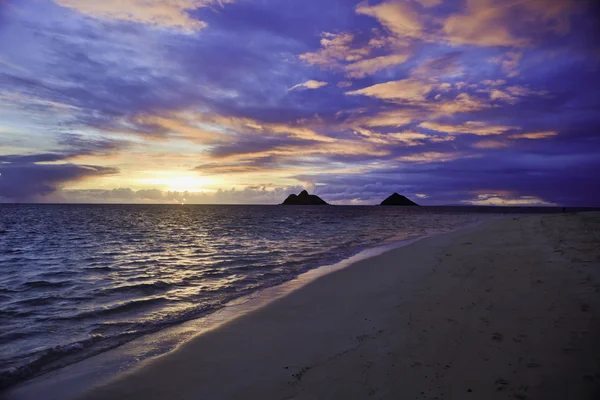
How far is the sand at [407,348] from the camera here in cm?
467

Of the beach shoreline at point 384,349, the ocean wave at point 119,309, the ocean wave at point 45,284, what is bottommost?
the ocean wave at point 119,309

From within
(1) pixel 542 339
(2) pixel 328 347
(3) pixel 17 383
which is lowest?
(3) pixel 17 383

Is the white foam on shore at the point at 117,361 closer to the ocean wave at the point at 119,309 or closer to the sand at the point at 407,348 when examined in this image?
the sand at the point at 407,348

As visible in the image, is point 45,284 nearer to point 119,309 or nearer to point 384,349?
point 119,309

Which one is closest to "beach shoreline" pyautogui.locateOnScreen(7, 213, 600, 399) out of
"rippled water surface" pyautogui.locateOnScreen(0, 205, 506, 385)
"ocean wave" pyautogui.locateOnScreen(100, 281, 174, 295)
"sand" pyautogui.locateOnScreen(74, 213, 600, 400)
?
"sand" pyautogui.locateOnScreen(74, 213, 600, 400)

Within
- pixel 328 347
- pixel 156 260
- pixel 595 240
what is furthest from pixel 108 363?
pixel 595 240

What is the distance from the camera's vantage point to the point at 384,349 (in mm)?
5949

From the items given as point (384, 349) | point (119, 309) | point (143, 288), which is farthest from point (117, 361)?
point (143, 288)

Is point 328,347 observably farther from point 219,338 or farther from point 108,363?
point 108,363

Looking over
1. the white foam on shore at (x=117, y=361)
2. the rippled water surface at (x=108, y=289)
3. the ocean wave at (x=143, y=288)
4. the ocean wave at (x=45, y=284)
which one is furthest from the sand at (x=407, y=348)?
the ocean wave at (x=45, y=284)

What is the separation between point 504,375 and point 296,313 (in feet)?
17.4

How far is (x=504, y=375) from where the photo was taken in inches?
185

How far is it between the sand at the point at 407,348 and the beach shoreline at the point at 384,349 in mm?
23

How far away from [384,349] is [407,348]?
412 millimetres
